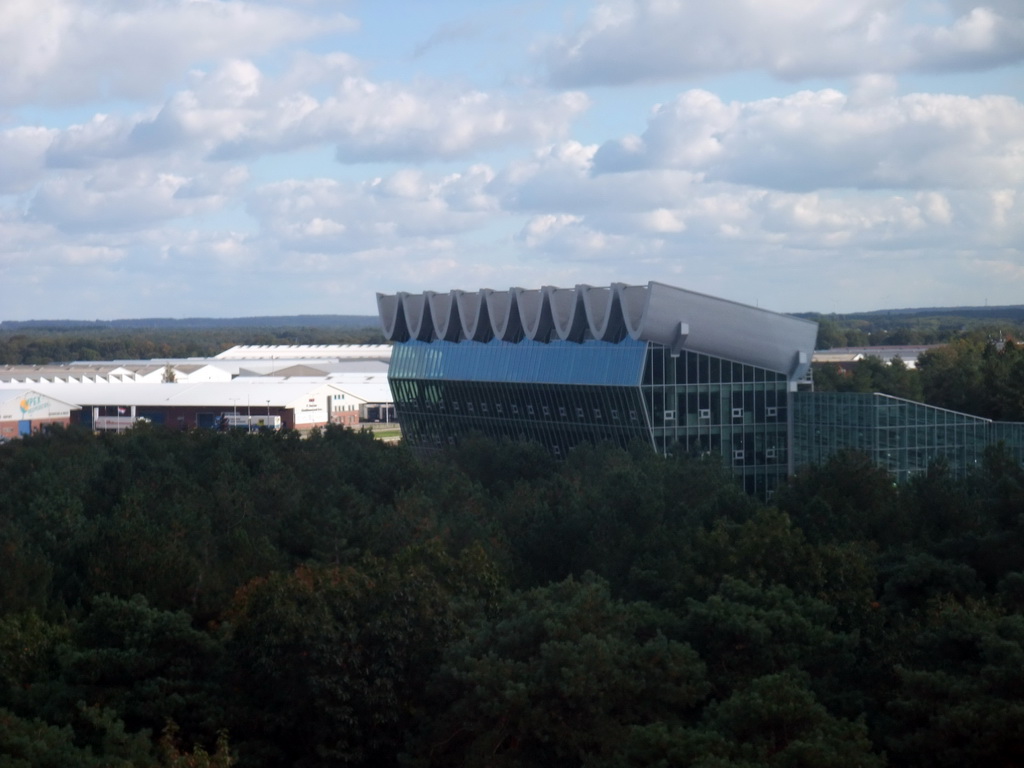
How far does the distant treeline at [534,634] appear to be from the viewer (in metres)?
21.8

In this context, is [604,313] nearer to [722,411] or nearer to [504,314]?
[722,411]

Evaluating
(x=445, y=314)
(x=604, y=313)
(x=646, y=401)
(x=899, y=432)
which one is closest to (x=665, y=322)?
(x=646, y=401)

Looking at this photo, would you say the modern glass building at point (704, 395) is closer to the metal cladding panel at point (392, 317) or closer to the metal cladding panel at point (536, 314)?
the metal cladding panel at point (536, 314)

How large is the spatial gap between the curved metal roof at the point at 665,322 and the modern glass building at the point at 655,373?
0.16ft

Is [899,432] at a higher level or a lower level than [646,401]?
lower

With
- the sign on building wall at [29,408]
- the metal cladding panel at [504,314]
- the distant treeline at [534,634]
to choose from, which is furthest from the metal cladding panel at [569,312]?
the sign on building wall at [29,408]

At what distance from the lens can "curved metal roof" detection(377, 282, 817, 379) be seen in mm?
57406

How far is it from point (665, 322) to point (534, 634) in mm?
34651

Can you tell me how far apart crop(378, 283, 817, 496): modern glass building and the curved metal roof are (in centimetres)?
5

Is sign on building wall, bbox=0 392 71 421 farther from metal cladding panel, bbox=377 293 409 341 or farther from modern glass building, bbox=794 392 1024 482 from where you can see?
modern glass building, bbox=794 392 1024 482

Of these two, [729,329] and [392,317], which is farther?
[392,317]

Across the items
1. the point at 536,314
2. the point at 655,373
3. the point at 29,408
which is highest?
the point at 536,314

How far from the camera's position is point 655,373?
190 feet

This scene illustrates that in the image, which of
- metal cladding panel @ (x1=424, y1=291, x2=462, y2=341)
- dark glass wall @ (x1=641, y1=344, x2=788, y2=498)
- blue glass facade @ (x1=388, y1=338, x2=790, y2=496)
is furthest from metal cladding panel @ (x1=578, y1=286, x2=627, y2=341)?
metal cladding panel @ (x1=424, y1=291, x2=462, y2=341)
